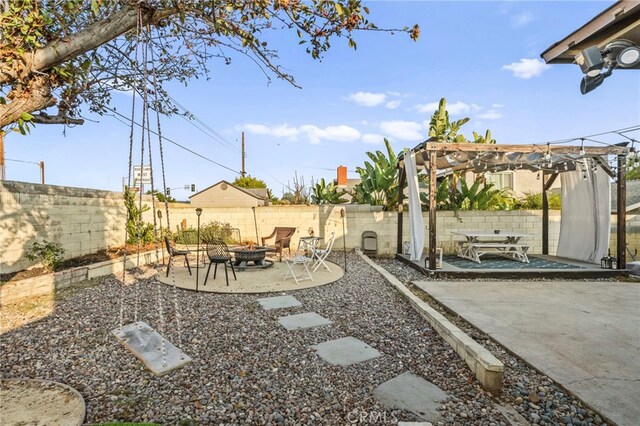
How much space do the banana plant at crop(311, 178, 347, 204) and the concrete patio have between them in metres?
6.22

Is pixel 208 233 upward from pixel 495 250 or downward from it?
upward

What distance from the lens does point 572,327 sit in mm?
4125

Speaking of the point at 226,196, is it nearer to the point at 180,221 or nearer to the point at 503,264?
the point at 180,221

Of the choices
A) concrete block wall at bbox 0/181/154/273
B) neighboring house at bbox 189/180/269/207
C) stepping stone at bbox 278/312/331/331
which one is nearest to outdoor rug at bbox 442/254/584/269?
stepping stone at bbox 278/312/331/331

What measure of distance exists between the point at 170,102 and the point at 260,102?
7700 millimetres

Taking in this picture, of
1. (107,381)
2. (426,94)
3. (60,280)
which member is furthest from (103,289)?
(426,94)

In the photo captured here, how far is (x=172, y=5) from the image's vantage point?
2.94 metres

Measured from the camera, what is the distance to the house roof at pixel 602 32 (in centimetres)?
203

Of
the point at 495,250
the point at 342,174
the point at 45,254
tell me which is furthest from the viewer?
the point at 342,174

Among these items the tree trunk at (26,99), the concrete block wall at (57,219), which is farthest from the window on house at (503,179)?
the tree trunk at (26,99)

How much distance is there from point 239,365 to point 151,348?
3.36ft

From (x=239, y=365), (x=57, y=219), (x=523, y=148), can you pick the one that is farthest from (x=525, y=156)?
(x=57, y=219)

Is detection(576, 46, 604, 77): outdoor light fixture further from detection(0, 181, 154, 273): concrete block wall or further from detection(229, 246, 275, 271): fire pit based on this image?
detection(0, 181, 154, 273): concrete block wall

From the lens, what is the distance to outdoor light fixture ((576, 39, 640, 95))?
87.7 inches
